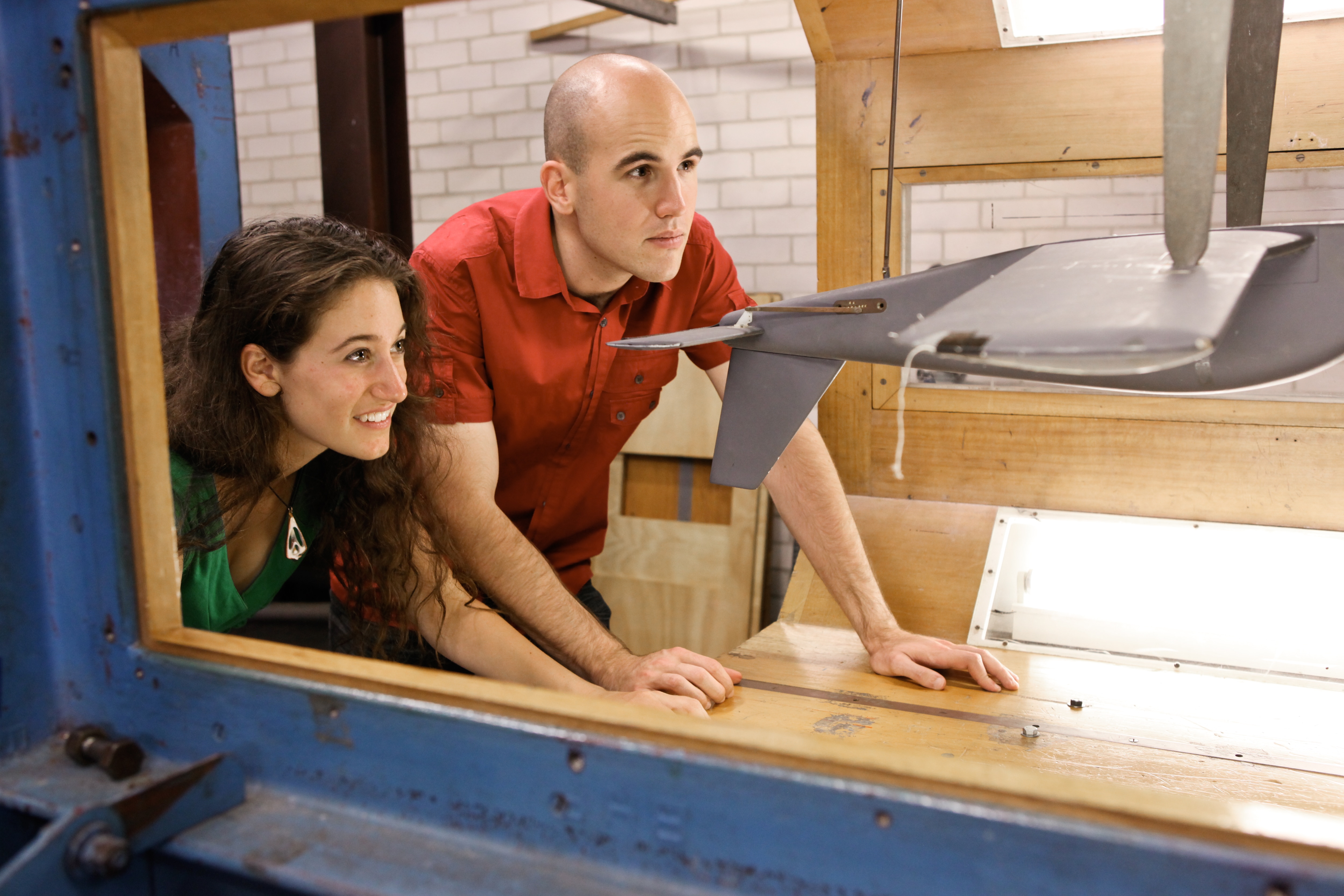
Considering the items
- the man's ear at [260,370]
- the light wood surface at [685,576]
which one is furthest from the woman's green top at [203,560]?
the light wood surface at [685,576]

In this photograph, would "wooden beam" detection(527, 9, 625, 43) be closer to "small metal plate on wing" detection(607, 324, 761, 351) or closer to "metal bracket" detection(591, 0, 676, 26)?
"metal bracket" detection(591, 0, 676, 26)

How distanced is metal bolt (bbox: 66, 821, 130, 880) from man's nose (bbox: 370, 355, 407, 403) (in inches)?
28.9

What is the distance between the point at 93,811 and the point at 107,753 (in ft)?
0.34

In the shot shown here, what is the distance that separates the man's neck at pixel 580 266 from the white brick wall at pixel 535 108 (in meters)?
1.63

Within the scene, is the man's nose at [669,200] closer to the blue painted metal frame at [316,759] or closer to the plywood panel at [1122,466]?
the plywood panel at [1122,466]

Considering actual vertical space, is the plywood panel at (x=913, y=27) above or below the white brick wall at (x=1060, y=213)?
above

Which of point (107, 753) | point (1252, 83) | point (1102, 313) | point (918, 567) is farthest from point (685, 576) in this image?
point (1102, 313)

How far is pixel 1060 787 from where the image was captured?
0.56m

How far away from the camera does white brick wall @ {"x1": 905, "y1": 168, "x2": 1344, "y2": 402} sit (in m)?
1.75

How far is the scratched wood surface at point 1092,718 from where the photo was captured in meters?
1.16

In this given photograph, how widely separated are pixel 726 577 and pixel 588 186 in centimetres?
189

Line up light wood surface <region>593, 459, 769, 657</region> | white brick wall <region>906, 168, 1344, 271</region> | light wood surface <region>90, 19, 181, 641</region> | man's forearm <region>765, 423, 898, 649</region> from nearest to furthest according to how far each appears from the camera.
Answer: light wood surface <region>90, 19, 181, 641</region>, man's forearm <region>765, 423, 898, 649</region>, white brick wall <region>906, 168, 1344, 271</region>, light wood surface <region>593, 459, 769, 657</region>

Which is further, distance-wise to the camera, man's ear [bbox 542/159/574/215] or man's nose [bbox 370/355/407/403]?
man's ear [bbox 542/159/574/215]

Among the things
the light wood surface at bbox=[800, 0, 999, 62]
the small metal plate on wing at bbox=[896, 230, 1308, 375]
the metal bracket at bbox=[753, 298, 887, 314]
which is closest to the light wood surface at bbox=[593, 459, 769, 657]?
the light wood surface at bbox=[800, 0, 999, 62]
